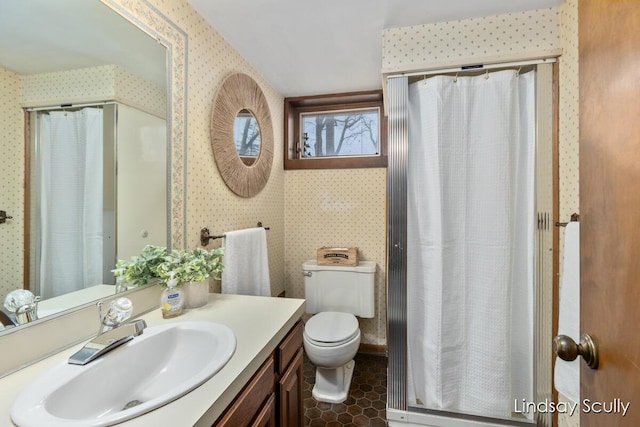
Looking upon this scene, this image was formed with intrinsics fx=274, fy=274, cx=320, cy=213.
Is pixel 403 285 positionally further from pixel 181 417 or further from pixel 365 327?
pixel 181 417

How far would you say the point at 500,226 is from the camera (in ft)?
4.81

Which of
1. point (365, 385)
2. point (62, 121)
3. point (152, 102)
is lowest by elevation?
point (365, 385)

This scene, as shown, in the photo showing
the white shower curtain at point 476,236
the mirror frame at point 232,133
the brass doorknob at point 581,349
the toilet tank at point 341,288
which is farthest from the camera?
the toilet tank at point 341,288

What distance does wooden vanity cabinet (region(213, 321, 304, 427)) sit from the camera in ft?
2.50

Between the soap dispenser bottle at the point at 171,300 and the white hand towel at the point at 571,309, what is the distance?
1589mm

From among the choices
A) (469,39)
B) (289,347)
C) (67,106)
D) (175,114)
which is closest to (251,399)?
(289,347)

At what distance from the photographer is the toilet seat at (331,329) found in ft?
5.61

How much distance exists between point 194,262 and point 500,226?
5.03 feet

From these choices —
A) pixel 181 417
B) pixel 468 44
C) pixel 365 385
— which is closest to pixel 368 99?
pixel 468 44

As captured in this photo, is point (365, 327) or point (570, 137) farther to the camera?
point (365, 327)

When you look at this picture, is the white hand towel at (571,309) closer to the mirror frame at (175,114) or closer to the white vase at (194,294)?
the white vase at (194,294)

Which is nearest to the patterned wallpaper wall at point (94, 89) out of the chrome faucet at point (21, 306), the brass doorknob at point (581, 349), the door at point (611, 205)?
the chrome faucet at point (21, 306)

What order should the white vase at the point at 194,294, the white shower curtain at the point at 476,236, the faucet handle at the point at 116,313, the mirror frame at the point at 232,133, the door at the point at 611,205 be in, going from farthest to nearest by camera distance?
1. the mirror frame at the point at 232,133
2. the white shower curtain at the point at 476,236
3. the white vase at the point at 194,294
4. the faucet handle at the point at 116,313
5. the door at the point at 611,205

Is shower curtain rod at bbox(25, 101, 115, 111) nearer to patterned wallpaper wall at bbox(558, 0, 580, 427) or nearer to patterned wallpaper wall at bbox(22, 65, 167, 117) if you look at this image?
patterned wallpaper wall at bbox(22, 65, 167, 117)
